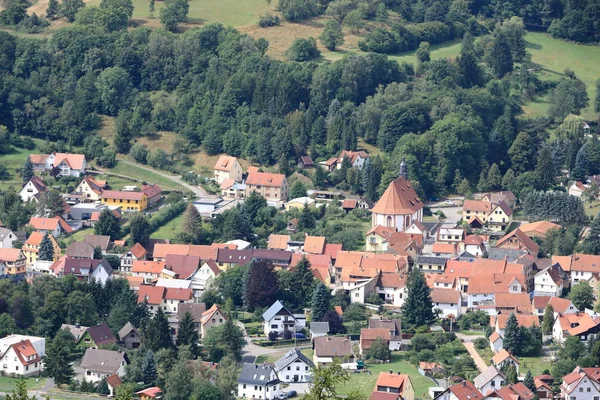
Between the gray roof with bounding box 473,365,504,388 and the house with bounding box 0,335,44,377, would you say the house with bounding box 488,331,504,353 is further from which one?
the house with bounding box 0,335,44,377

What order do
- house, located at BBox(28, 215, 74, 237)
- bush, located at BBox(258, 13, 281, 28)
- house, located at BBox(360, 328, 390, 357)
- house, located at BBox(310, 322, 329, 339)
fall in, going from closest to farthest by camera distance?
house, located at BBox(360, 328, 390, 357) → house, located at BBox(310, 322, 329, 339) → house, located at BBox(28, 215, 74, 237) → bush, located at BBox(258, 13, 281, 28)

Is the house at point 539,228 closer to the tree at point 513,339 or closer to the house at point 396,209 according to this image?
the house at point 396,209

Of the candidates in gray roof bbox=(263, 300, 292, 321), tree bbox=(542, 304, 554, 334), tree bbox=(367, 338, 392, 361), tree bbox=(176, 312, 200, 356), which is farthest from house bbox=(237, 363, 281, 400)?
tree bbox=(542, 304, 554, 334)

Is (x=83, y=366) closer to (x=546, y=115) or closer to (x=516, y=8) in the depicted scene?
(x=546, y=115)

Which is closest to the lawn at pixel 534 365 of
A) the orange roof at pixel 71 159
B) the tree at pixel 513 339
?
the tree at pixel 513 339

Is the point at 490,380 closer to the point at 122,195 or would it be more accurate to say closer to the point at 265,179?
the point at 265,179

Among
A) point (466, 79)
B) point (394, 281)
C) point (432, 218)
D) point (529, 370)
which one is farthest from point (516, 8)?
point (529, 370)
